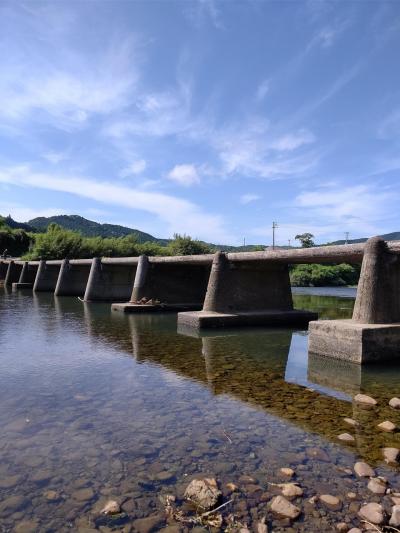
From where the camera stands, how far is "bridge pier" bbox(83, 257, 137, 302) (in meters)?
26.0

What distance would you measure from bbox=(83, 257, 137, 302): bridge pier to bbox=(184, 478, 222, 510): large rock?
2179cm

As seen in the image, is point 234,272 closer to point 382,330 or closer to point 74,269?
point 382,330

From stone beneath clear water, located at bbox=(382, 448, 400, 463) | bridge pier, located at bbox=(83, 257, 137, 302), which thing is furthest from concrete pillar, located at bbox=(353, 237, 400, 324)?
bridge pier, located at bbox=(83, 257, 137, 302)

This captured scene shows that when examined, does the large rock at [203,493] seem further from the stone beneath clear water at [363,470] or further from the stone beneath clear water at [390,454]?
the stone beneath clear water at [390,454]

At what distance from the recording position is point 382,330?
31.1ft

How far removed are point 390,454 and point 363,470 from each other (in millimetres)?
573

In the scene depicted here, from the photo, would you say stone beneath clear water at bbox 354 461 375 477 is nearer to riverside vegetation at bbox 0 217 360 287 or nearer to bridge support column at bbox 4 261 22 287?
riverside vegetation at bbox 0 217 360 287

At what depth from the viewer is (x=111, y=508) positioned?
3752mm

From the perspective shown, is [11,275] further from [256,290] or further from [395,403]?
[395,403]

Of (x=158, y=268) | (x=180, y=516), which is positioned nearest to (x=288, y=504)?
(x=180, y=516)

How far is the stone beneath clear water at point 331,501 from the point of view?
3816 millimetres

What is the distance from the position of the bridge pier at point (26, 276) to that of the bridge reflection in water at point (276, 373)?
25252mm

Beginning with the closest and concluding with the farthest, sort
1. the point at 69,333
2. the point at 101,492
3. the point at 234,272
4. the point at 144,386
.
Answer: the point at 101,492 → the point at 144,386 → the point at 69,333 → the point at 234,272

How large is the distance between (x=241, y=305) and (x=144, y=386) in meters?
8.98
